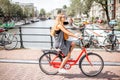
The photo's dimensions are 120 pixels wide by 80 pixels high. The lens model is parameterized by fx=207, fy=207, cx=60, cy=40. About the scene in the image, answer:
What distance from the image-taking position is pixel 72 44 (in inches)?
230

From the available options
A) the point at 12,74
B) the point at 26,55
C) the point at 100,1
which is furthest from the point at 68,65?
the point at 100,1

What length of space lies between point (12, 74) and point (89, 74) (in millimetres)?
2322

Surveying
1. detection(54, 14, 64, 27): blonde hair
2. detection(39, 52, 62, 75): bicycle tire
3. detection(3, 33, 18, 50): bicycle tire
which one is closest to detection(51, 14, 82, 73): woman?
detection(54, 14, 64, 27): blonde hair

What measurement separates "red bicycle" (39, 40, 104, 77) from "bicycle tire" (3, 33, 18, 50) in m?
4.35

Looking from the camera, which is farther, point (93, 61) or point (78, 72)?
point (78, 72)

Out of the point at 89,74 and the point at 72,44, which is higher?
the point at 72,44

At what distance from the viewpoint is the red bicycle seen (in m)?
5.87

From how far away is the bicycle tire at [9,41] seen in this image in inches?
401

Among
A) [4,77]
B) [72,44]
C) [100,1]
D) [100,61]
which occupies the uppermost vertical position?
[100,1]

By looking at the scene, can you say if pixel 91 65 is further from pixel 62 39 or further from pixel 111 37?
pixel 111 37

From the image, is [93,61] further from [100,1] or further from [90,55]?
[100,1]

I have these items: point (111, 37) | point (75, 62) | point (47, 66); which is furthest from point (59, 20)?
point (111, 37)

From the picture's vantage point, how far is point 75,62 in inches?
235

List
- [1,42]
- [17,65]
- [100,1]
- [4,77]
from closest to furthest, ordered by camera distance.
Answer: [4,77] < [17,65] < [1,42] < [100,1]
